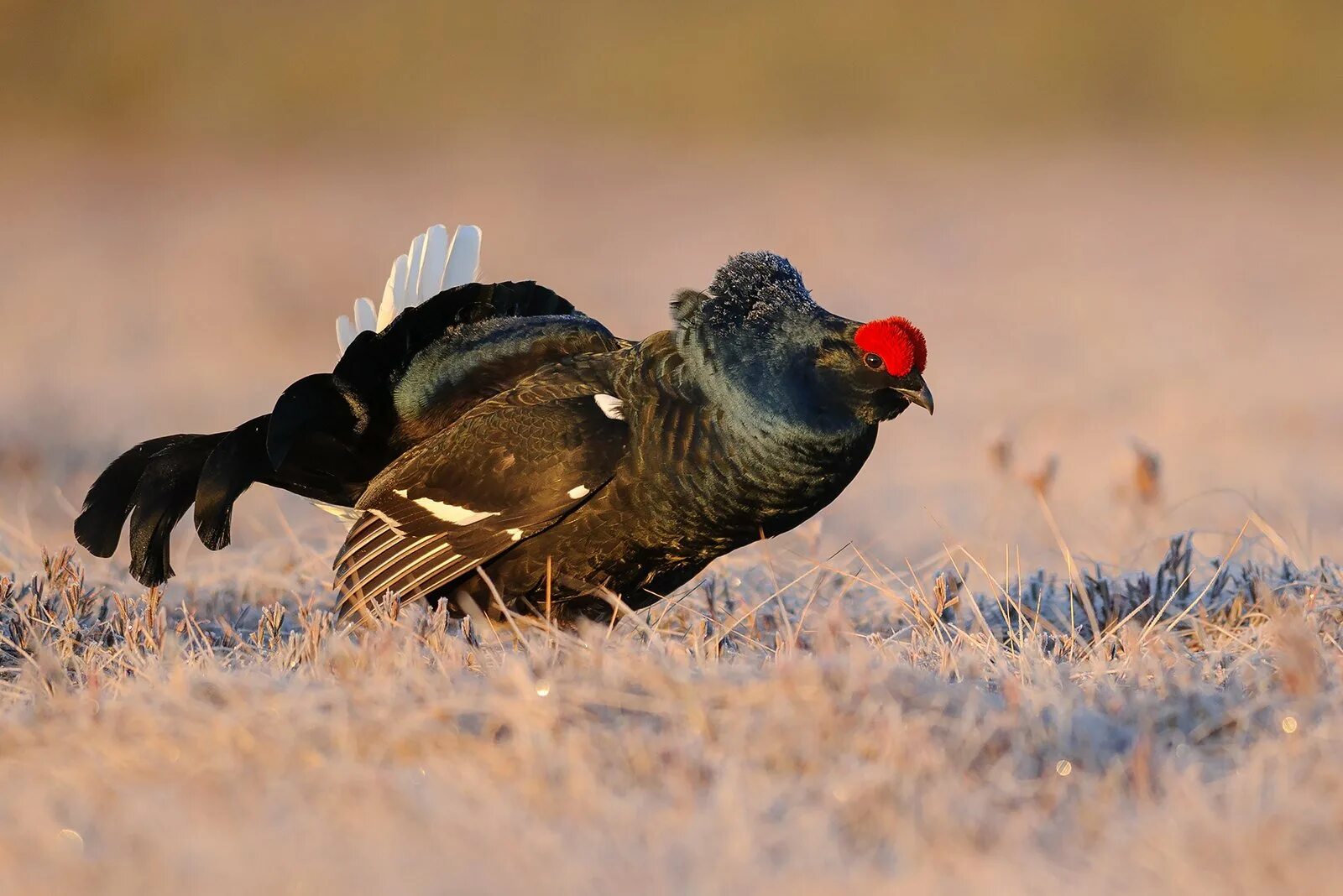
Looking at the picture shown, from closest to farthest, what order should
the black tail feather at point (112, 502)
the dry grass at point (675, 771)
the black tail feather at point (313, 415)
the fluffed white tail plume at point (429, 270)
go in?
the dry grass at point (675, 771)
the black tail feather at point (313, 415)
the black tail feather at point (112, 502)
the fluffed white tail plume at point (429, 270)

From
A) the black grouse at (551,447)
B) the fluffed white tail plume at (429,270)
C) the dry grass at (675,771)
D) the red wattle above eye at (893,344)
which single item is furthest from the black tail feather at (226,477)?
the red wattle above eye at (893,344)

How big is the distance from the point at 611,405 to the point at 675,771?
158 centimetres

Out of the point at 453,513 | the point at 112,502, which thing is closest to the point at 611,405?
the point at 453,513

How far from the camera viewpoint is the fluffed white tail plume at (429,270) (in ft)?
17.1

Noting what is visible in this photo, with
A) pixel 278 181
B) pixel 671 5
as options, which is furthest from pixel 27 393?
pixel 671 5

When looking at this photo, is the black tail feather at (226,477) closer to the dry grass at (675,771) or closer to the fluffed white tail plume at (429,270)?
the fluffed white tail plume at (429,270)

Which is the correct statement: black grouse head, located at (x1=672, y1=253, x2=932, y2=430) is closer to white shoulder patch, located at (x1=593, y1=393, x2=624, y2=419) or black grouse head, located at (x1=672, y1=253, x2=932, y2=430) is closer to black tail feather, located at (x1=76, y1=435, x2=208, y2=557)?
white shoulder patch, located at (x1=593, y1=393, x2=624, y2=419)

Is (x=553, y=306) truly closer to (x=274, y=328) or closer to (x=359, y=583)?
(x=359, y=583)

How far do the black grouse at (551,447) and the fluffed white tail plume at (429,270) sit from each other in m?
0.35

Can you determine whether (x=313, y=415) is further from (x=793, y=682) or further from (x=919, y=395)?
(x=793, y=682)

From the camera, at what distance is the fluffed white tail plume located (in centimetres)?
522

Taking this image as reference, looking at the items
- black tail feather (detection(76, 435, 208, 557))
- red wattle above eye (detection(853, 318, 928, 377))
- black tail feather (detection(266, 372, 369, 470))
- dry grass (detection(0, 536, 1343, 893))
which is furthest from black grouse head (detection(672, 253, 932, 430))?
black tail feather (detection(76, 435, 208, 557))

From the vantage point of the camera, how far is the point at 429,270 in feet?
17.3

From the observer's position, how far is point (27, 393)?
8820mm
